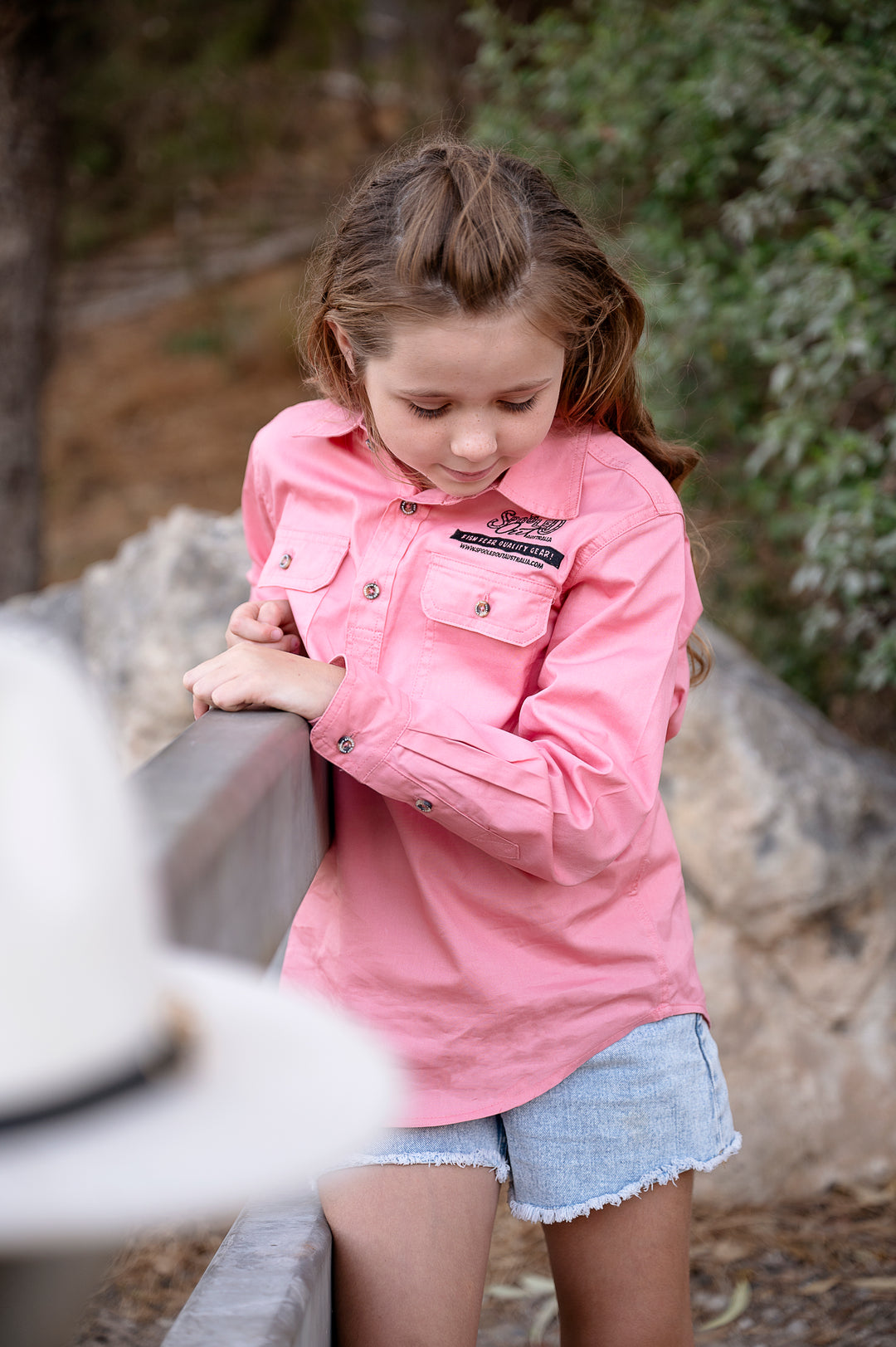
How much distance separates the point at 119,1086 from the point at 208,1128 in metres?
0.05

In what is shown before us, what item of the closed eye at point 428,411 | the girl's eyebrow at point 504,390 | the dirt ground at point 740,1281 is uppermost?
the girl's eyebrow at point 504,390

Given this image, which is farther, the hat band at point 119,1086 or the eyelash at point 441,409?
the eyelash at point 441,409

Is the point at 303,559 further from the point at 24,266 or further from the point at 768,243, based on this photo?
the point at 24,266

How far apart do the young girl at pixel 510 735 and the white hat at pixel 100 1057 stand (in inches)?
30.0

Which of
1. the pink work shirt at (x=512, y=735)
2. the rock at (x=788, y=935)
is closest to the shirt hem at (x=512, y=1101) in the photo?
the pink work shirt at (x=512, y=735)

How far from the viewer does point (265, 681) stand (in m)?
1.41

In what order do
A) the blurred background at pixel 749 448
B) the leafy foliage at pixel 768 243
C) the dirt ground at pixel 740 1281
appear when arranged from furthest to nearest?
the leafy foliage at pixel 768 243 < the blurred background at pixel 749 448 < the dirt ground at pixel 740 1281

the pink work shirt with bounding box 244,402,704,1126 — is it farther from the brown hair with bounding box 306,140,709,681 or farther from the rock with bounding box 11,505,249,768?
the rock with bounding box 11,505,249,768

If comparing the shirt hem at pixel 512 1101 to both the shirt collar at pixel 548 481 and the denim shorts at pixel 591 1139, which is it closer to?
the denim shorts at pixel 591 1139

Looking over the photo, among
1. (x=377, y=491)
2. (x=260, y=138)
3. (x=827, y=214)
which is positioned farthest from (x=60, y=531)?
(x=377, y=491)

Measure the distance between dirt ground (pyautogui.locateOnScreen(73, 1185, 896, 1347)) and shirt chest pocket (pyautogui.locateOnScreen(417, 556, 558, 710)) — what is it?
1.59 metres

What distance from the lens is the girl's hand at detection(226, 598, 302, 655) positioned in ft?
5.39

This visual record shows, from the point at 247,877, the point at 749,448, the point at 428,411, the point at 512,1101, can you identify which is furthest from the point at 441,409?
the point at 749,448

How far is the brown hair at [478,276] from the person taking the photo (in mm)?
1505
